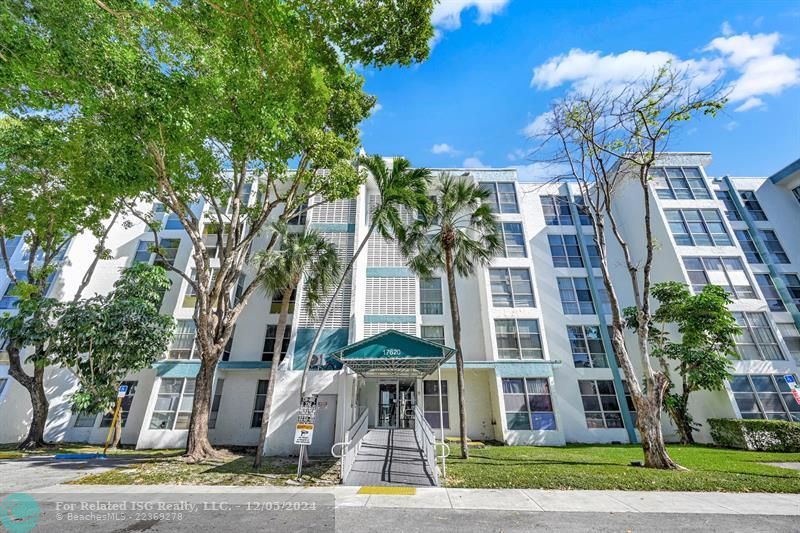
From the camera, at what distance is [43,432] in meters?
14.7

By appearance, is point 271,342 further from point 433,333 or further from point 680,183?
point 680,183

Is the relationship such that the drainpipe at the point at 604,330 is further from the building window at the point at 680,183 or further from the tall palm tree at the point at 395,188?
the tall palm tree at the point at 395,188

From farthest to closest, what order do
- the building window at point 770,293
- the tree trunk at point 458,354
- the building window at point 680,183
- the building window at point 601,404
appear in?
the building window at point 680,183
the building window at point 770,293
the building window at point 601,404
the tree trunk at point 458,354

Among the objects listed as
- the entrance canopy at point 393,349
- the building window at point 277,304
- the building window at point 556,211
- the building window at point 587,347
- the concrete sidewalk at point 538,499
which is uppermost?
the building window at point 556,211

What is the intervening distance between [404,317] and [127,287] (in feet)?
46.5

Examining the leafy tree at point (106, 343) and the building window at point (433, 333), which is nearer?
the leafy tree at point (106, 343)

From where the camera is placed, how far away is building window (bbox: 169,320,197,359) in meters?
16.6

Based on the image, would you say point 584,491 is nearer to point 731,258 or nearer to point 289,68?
point 289,68

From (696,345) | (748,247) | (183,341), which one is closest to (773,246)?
(748,247)

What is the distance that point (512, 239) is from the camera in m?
19.9

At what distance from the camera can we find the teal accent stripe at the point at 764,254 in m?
18.9

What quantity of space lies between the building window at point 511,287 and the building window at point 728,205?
1640 cm

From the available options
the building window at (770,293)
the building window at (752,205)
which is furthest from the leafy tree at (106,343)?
the building window at (752,205)

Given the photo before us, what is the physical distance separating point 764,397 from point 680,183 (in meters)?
13.7
